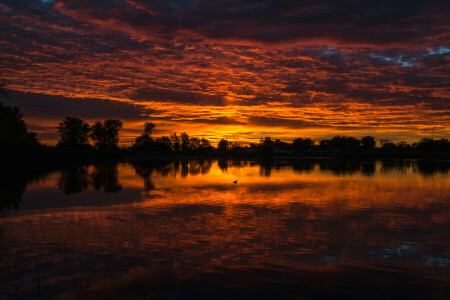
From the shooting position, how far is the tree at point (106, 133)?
16488 centimetres

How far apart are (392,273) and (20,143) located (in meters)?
75.3

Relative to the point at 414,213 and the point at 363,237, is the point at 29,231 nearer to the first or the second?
the point at 363,237

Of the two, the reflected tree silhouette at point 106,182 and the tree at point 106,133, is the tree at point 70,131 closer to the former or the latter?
the tree at point 106,133

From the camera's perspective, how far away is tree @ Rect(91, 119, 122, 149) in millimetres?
164875

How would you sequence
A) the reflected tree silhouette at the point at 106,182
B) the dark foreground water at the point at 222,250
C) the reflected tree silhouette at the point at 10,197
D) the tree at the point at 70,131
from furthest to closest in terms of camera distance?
1. the tree at the point at 70,131
2. the reflected tree silhouette at the point at 106,182
3. the reflected tree silhouette at the point at 10,197
4. the dark foreground water at the point at 222,250

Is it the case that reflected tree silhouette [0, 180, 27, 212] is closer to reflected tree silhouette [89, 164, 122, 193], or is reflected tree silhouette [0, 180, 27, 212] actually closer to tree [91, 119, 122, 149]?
reflected tree silhouette [89, 164, 122, 193]

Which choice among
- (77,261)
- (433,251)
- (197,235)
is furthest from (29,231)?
(433,251)

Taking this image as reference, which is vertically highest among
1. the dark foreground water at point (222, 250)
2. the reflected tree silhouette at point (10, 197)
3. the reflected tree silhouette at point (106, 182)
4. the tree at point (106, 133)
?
the tree at point (106, 133)

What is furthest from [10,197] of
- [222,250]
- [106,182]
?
[222,250]

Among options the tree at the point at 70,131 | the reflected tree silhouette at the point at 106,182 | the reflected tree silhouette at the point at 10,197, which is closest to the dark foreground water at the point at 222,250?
the reflected tree silhouette at the point at 10,197

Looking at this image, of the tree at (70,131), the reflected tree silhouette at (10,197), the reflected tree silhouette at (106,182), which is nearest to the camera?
the reflected tree silhouette at (10,197)

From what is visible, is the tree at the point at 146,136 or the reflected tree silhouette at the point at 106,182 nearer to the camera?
the reflected tree silhouette at the point at 106,182

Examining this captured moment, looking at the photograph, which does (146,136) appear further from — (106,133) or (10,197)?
(10,197)

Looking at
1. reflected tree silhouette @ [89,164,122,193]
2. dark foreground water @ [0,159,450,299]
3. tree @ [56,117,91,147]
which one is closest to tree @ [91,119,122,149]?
tree @ [56,117,91,147]
